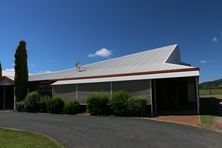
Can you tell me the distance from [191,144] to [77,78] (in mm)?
15266

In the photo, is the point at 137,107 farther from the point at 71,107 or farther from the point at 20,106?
the point at 20,106

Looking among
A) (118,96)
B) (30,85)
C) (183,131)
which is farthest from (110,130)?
(30,85)

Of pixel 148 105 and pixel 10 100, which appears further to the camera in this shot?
pixel 10 100

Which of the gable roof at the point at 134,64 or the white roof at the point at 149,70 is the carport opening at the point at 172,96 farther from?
the gable roof at the point at 134,64

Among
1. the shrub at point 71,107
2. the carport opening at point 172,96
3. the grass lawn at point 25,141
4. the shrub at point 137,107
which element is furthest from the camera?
the carport opening at point 172,96

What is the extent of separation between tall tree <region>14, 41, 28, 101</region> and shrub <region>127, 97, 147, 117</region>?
1296 centimetres

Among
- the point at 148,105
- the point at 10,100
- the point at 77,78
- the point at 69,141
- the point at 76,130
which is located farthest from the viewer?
the point at 10,100

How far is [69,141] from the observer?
9.46 metres

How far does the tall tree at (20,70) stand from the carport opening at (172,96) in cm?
1317

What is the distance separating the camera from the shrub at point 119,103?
17.5 m

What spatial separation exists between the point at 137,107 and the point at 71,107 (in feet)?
19.1

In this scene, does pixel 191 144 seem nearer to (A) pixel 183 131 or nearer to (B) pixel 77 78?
(A) pixel 183 131

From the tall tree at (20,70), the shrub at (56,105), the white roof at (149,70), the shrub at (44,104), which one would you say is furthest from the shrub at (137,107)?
the tall tree at (20,70)

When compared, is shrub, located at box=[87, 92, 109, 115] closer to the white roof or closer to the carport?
the white roof
